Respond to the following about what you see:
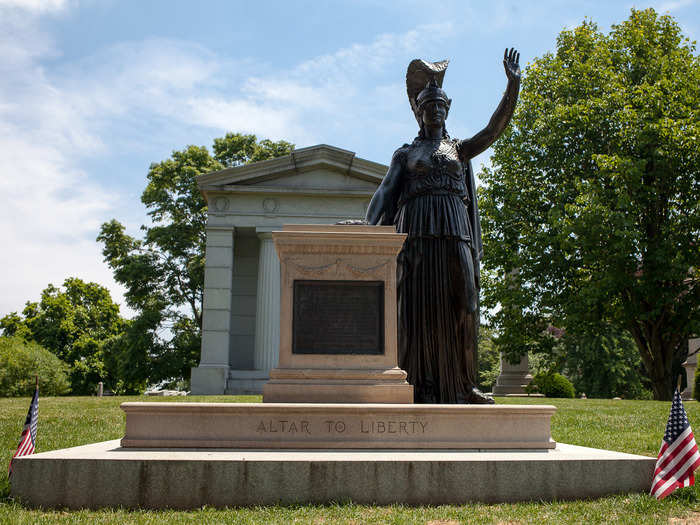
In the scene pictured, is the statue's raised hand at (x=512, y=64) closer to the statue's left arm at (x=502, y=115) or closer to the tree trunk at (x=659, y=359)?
the statue's left arm at (x=502, y=115)

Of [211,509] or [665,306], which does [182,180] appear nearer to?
[665,306]

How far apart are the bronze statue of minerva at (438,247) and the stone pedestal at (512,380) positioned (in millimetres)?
25438

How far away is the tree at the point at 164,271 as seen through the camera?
1467 inches

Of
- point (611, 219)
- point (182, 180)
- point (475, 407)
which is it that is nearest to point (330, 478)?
point (475, 407)

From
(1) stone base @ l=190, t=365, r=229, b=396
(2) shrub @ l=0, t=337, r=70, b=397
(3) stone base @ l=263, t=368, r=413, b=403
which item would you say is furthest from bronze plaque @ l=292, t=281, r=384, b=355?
(2) shrub @ l=0, t=337, r=70, b=397

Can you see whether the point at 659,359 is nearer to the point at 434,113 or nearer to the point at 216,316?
the point at 216,316

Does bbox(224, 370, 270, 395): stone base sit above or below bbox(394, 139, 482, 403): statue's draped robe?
below

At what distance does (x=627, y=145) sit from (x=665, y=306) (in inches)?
247

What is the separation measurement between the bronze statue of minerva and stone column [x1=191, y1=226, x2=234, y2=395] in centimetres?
2177

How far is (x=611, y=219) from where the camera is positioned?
858 inches

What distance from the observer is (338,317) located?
21.3ft

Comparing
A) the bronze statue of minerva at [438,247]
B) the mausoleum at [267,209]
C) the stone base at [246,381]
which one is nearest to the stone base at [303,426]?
the bronze statue of minerva at [438,247]

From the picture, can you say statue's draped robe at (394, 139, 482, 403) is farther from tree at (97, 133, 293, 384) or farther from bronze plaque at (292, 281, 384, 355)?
tree at (97, 133, 293, 384)

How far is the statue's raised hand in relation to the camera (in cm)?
711
